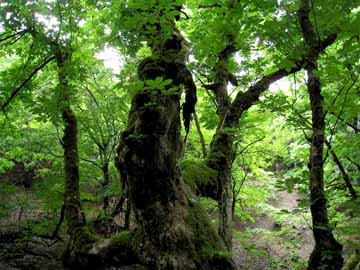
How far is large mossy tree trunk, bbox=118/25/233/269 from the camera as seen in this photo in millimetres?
3609

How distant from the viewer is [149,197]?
3.76 m

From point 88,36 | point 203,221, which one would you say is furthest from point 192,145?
point 203,221

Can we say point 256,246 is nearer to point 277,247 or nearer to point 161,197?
point 277,247

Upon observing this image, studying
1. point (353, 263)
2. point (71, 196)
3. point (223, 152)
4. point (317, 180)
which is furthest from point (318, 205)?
point (353, 263)

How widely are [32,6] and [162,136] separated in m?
2.80

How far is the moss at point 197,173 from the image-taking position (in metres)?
4.88

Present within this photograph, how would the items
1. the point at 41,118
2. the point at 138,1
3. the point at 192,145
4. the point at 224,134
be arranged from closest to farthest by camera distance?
the point at 138,1 → the point at 41,118 → the point at 224,134 → the point at 192,145

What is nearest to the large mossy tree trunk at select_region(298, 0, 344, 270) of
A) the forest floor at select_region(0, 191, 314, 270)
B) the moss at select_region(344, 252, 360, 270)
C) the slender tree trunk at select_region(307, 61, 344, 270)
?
the slender tree trunk at select_region(307, 61, 344, 270)

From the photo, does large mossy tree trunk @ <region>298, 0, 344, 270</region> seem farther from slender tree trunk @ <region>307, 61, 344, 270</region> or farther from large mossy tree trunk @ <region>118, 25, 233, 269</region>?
large mossy tree trunk @ <region>118, 25, 233, 269</region>

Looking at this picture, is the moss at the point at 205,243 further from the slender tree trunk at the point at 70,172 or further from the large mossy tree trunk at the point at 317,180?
the slender tree trunk at the point at 70,172

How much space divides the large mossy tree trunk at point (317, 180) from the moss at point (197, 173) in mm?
2015

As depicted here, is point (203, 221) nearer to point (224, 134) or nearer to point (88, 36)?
point (224, 134)

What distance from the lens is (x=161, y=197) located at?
149 inches

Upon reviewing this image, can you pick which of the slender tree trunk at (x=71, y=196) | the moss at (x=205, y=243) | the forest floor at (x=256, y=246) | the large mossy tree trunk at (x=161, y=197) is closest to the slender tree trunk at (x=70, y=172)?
the slender tree trunk at (x=71, y=196)
